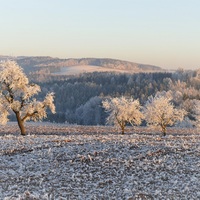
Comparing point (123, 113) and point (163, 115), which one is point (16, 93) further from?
point (163, 115)

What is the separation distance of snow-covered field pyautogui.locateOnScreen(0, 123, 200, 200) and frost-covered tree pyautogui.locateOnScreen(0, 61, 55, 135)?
14.3m

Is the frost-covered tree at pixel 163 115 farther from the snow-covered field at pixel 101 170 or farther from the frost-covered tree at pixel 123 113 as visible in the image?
the snow-covered field at pixel 101 170

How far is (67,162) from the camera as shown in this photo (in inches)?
1157

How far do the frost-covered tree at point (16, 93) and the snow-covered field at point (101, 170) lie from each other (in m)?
14.3

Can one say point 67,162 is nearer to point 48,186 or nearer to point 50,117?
point 48,186

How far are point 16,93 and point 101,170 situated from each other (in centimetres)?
2621

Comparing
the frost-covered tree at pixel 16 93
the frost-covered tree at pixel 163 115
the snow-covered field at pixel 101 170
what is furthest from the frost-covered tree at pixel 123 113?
the snow-covered field at pixel 101 170

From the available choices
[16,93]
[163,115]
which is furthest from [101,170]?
[163,115]

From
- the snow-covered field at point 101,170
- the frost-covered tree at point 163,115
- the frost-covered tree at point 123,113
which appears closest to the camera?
the snow-covered field at point 101,170

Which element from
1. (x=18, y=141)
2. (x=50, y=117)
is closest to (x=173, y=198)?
(x=18, y=141)

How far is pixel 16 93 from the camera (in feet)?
163

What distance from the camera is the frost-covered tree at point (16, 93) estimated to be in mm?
48750

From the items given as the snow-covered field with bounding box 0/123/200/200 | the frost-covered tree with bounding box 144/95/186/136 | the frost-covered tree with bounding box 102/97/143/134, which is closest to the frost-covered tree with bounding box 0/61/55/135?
the snow-covered field with bounding box 0/123/200/200

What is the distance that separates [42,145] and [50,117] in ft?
486
